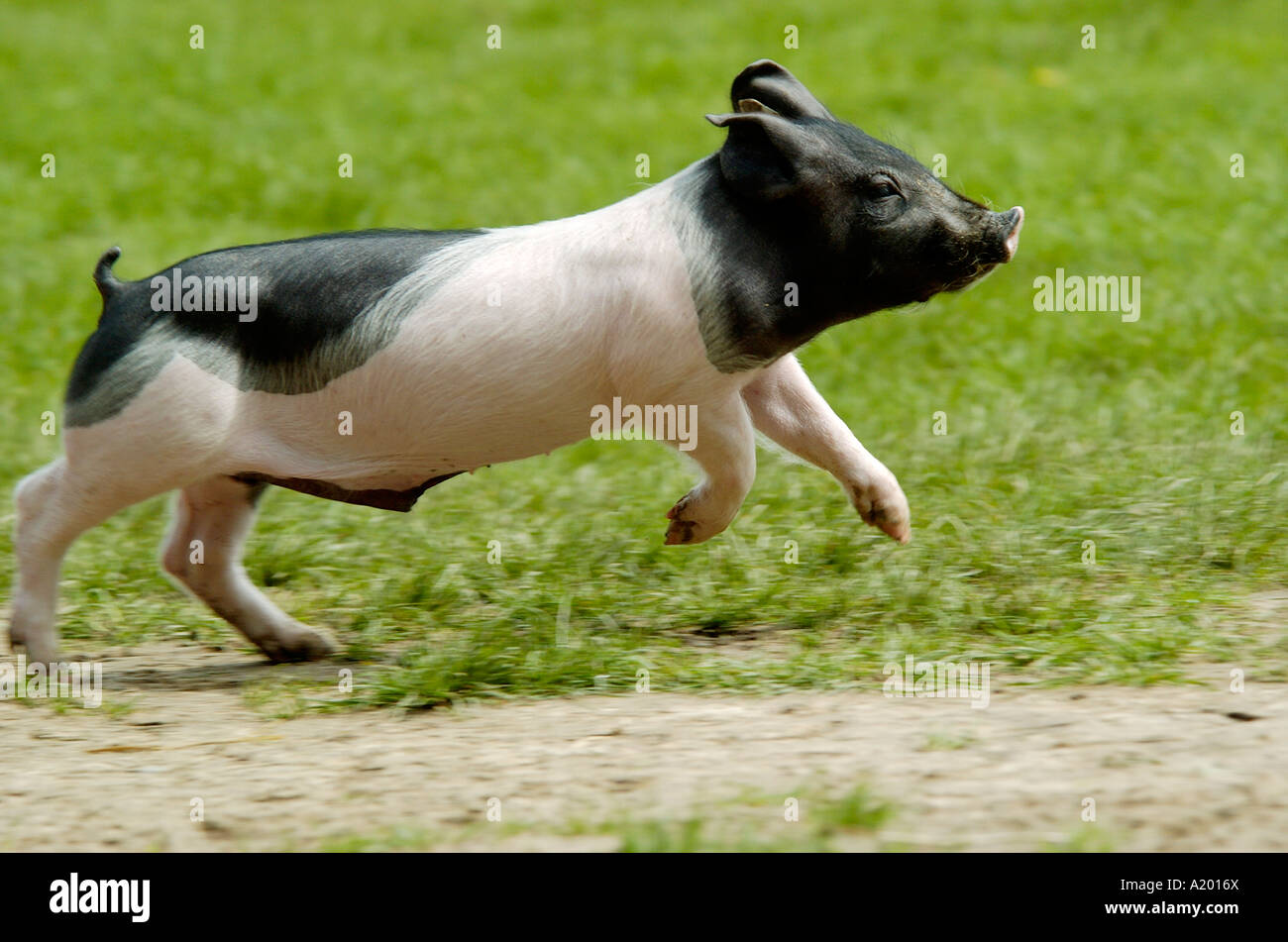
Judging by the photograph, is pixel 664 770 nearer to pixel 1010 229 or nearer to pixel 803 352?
pixel 1010 229

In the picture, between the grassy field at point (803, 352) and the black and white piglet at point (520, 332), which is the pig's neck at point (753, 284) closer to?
the black and white piglet at point (520, 332)

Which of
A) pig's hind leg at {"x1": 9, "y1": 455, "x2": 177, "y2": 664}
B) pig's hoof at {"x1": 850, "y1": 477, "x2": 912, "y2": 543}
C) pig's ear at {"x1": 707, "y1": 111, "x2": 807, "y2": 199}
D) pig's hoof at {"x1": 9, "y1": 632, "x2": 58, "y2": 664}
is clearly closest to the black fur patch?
pig's hind leg at {"x1": 9, "y1": 455, "x2": 177, "y2": 664}

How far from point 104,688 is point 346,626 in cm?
88

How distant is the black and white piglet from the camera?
461 centimetres

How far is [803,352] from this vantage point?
27.1ft

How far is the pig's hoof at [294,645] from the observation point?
528 cm

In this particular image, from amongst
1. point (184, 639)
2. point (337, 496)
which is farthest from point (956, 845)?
point (184, 639)

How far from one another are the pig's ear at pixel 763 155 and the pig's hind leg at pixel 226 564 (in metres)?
1.79

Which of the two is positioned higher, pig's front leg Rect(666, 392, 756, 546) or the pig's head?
the pig's head

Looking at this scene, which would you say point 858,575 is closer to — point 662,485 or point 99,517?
point 662,485

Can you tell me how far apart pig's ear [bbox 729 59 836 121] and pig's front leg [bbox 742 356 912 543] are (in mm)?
715

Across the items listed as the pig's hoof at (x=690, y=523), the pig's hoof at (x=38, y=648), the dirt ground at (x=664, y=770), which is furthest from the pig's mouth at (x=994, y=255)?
the pig's hoof at (x=38, y=648)

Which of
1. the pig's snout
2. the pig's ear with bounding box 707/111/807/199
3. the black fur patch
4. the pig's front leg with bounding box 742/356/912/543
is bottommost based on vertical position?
the pig's front leg with bounding box 742/356/912/543

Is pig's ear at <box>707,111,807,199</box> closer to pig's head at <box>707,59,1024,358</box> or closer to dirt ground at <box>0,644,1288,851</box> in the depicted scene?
pig's head at <box>707,59,1024,358</box>
